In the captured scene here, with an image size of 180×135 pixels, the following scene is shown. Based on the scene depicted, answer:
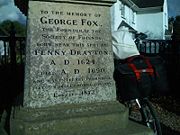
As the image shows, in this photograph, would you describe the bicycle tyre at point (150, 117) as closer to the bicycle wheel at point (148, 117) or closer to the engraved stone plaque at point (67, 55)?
the bicycle wheel at point (148, 117)

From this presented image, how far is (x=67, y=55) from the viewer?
Answer: 3.39 metres

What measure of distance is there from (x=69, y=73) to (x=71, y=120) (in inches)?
19.5

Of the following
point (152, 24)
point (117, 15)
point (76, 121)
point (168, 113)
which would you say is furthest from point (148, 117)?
point (152, 24)

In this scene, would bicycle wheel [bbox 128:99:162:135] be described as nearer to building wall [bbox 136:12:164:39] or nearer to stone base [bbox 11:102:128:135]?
stone base [bbox 11:102:128:135]

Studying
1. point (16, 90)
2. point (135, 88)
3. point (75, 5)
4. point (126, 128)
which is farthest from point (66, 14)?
point (16, 90)

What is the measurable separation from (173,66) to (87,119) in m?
5.64

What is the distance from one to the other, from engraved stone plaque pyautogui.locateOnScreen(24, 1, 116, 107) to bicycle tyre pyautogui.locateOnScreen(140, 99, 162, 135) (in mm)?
541

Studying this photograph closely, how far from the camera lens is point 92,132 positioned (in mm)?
3314

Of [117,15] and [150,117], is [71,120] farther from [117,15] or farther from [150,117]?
[117,15]

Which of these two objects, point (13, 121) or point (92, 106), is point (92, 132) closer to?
point (92, 106)

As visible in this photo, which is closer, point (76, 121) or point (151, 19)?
point (76, 121)

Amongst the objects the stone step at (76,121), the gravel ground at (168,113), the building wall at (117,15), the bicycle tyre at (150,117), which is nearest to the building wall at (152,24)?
the building wall at (117,15)

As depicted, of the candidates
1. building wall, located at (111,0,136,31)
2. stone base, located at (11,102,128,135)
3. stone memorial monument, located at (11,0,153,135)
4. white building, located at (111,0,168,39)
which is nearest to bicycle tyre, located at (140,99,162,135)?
stone memorial monument, located at (11,0,153,135)

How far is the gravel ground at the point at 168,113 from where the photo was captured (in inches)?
216
